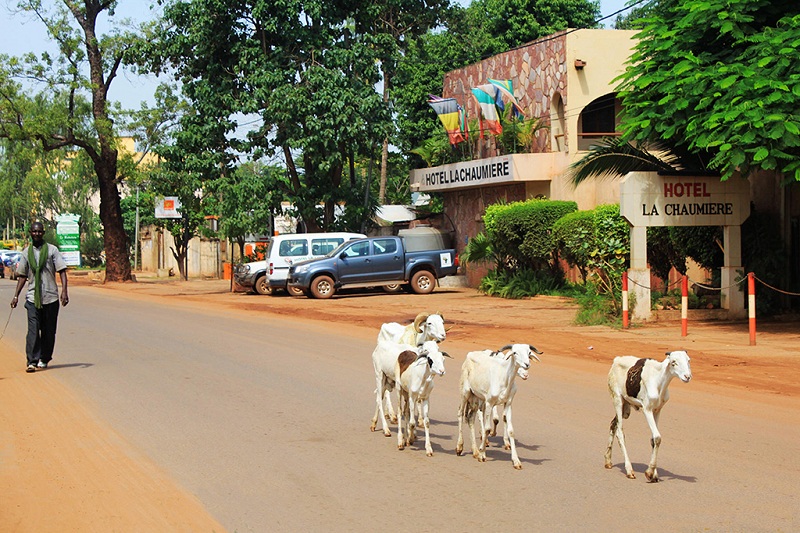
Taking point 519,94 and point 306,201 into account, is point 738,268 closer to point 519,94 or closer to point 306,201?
point 519,94

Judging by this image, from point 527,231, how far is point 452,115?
7964mm

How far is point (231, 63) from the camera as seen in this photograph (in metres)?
36.8

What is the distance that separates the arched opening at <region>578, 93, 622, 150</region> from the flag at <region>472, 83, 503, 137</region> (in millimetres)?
2829

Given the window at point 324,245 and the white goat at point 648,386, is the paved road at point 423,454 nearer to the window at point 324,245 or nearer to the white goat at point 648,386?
the white goat at point 648,386

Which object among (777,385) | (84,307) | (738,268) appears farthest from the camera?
(84,307)

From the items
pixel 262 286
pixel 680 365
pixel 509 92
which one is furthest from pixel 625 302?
pixel 262 286

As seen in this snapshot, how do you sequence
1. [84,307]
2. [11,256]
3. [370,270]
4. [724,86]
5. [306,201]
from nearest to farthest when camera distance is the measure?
1. [724,86]
2. [84,307]
3. [370,270]
4. [306,201]
5. [11,256]

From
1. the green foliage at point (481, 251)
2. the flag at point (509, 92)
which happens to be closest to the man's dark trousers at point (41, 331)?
the green foliage at point (481, 251)

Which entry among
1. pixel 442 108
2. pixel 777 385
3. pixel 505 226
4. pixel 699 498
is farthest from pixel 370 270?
pixel 699 498

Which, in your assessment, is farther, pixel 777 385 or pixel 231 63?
pixel 231 63

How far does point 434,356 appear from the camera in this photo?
798cm

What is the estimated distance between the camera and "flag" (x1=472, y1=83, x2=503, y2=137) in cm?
3262

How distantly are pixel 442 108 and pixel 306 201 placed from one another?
21.6 feet

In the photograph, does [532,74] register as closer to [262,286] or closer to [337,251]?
[337,251]
